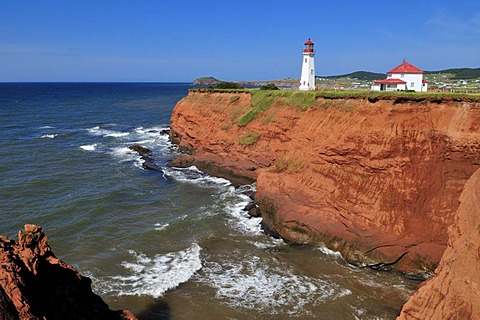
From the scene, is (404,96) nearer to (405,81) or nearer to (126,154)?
(405,81)

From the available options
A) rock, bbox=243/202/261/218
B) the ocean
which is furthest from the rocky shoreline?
the ocean

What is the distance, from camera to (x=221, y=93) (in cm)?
4781

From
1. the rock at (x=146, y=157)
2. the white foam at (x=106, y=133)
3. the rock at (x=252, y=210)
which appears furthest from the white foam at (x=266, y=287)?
the white foam at (x=106, y=133)

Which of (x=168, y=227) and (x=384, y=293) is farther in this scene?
(x=168, y=227)

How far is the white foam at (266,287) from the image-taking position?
1706 cm

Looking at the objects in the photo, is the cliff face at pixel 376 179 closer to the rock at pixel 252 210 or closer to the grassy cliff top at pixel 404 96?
the grassy cliff top at pixel 404 96

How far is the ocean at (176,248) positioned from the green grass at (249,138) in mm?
4696

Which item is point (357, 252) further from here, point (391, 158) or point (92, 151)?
point (92, 151)

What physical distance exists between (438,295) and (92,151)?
42.8 meters

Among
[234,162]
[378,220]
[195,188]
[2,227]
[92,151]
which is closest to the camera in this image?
[378,220]

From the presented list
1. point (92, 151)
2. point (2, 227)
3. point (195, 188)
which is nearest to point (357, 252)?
point (195, 188)

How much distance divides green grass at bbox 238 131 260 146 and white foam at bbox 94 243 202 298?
16.2 meters

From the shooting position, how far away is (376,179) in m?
21.9

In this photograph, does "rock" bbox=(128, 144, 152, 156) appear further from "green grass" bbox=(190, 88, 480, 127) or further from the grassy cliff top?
the grassy cliff top
